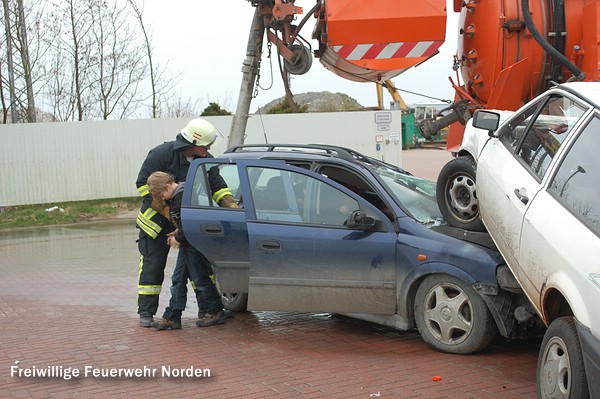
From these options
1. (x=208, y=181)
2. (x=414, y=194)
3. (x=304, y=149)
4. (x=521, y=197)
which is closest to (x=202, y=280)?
(x=208, y=181)

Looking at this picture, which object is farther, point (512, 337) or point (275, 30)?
point (275, 30)

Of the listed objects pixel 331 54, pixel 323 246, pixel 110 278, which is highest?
pixel 331 54

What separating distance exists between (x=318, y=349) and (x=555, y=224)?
2.64 metres

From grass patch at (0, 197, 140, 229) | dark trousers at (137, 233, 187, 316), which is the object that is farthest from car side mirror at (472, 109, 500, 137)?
grass patch at (0, 197, 140, 229)

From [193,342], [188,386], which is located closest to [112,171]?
[193,342]

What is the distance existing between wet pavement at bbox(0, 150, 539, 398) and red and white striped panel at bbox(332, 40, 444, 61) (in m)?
2.78

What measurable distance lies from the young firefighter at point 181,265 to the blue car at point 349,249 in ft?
0.58

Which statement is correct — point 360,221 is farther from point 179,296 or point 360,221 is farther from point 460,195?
point 179,296

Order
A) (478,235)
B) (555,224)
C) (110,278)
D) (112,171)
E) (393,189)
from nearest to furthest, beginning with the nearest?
(555,224) < (478,235) < (393,189) < (110,278) < (112,171)

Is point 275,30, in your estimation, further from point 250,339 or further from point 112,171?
point 112,171

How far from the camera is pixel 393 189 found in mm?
6805

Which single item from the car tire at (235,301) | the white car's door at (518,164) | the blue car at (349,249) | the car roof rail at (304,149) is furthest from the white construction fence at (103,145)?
the white car's door at (518,164)

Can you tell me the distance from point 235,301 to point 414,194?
2090 mm

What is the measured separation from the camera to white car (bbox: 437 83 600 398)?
3.93m
